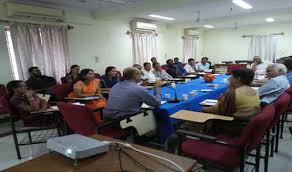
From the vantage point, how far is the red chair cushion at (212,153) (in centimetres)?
160

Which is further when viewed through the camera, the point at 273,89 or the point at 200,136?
the point at 273,89

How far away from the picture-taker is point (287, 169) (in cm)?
230

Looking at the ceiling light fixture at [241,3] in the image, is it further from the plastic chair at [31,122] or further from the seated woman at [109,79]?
the plastic chair at [31,122]

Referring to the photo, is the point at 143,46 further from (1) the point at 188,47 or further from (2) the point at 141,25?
(1) the point at 188,47

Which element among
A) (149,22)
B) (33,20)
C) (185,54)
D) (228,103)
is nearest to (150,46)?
(149,22)

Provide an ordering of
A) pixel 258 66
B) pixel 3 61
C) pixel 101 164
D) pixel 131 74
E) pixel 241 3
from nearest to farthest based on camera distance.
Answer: pixel 101 164, pixel 131 74, pixel 3 61, pixel 241 3, pixel 258 66

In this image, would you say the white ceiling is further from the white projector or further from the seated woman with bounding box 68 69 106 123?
the white projector

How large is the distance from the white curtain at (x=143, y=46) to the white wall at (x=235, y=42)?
4.12m

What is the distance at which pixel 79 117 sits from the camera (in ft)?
6.77

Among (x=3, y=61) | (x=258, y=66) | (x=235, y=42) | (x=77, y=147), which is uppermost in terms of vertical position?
(x=235, y=42)

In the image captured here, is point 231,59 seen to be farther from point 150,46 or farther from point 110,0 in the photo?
point 110,0

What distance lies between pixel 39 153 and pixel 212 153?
2290mm

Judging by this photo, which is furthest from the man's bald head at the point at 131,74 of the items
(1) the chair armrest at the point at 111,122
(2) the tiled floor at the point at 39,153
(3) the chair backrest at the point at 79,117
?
(2) the tiled floor at the point at 39,153

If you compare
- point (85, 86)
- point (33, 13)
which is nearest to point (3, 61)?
point (33, 13)
